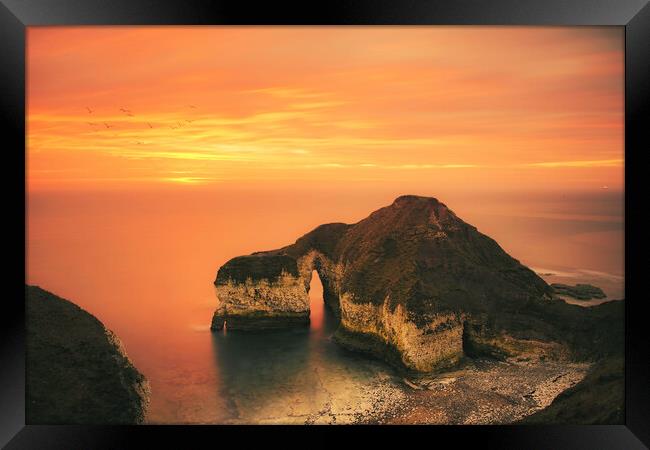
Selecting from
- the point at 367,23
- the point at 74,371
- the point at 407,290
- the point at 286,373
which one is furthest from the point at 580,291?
the point at 74,371

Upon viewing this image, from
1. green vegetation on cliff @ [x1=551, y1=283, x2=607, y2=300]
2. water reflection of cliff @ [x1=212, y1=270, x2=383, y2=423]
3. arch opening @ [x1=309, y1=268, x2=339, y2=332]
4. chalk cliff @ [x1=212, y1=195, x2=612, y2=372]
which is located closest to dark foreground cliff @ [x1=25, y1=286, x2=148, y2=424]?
water reflection of cliff @ [x1=212, y1=270, x2=383, y2=423]

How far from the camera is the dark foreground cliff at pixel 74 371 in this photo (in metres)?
12.1

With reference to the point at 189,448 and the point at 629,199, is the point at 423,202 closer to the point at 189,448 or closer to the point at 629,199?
the point at 629,199

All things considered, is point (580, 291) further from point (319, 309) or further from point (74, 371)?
point (74, 371)

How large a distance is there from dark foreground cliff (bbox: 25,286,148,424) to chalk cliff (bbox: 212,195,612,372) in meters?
6.52

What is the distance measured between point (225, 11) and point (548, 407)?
11816 mm

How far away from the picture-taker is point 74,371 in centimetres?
1315

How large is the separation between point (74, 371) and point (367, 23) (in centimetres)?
1041

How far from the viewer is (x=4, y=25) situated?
10797mm

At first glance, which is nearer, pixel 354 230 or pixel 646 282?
pixel 646 282

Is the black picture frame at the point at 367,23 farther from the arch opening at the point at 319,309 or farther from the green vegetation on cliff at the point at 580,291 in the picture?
the arch opening at the point at 319,309

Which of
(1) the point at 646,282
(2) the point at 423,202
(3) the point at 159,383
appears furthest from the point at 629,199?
(3) the point at 159,383

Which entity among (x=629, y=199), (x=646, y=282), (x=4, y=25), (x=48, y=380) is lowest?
(x=48, y=380)

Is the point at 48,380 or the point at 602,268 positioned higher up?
the point at 602,268
